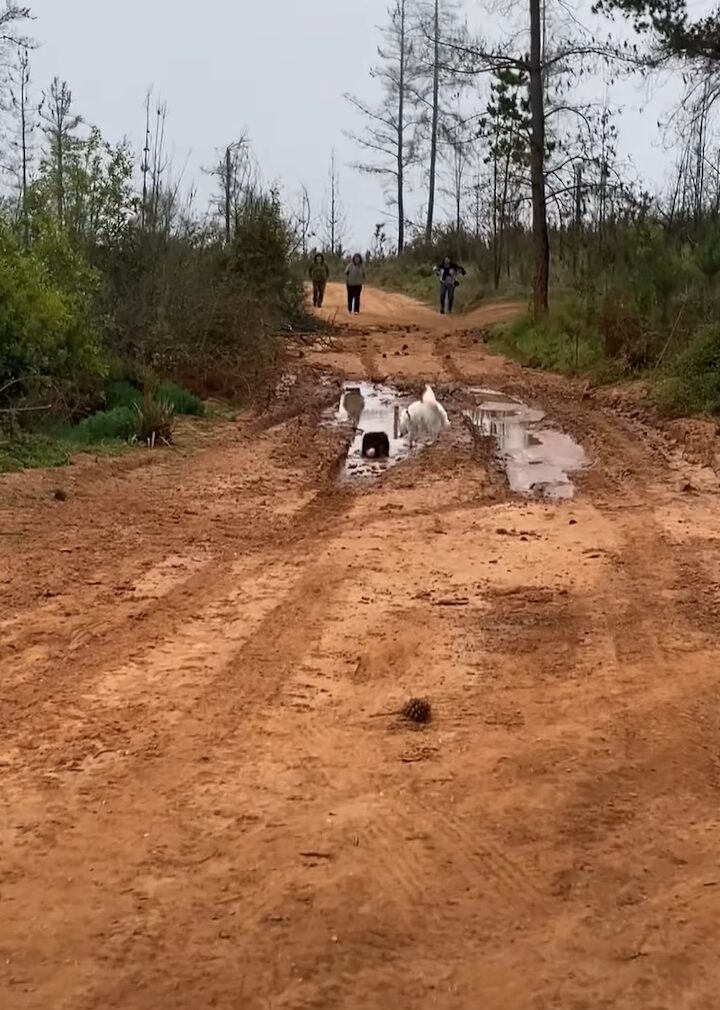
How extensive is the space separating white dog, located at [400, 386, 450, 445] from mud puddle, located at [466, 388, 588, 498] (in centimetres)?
44

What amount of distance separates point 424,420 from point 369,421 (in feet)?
2.49

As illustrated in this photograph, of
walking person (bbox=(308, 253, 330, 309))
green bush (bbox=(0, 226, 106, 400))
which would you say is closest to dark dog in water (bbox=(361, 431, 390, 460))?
green bush (bbox=(0, 226, 106, 400))

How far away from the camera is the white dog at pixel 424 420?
12055 millimetres

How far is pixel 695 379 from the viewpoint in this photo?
522 inches

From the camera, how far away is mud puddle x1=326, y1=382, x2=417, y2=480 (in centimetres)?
1030

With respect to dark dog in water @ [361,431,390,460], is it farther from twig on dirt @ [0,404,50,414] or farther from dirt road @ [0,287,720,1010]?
twig on dirt @ [0,404,50,414]

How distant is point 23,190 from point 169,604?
9807mm

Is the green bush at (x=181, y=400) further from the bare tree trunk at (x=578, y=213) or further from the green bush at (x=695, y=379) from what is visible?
the bare tree trunk at (x=578, y=213)

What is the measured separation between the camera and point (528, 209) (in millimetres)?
30266

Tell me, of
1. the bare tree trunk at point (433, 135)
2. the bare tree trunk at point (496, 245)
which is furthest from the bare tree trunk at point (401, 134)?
the bare tree trunk at point (496, 245)

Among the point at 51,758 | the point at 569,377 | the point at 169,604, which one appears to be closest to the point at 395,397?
the point at 569,377

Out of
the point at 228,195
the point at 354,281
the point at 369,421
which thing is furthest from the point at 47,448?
the point at 228,195

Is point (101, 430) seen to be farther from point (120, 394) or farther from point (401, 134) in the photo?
point (401, 134)

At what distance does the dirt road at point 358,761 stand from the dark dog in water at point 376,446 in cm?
280
